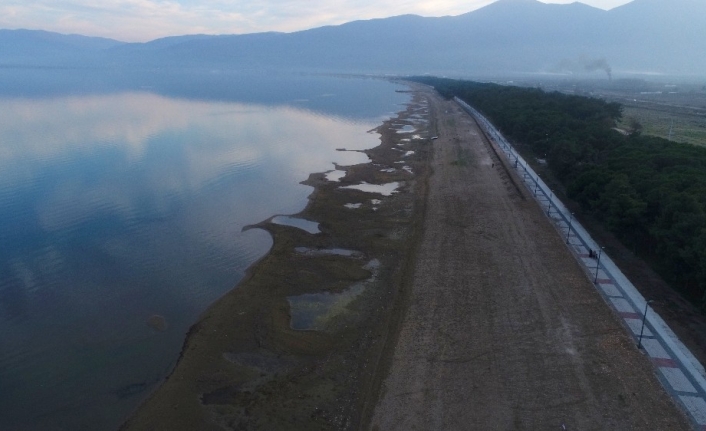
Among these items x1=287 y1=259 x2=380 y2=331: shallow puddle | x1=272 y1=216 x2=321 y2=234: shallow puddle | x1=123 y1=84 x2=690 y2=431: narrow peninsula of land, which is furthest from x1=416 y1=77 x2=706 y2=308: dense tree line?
x1=272 y1=216 x2=321 y2=234: shallow puddle

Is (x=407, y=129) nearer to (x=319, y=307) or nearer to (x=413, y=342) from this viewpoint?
(x=319, y=307)

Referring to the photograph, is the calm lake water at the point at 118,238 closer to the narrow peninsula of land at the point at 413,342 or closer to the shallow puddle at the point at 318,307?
the narrow peninsula of land at the point at 413,342

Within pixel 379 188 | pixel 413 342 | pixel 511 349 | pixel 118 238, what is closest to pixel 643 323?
pixel 511 349

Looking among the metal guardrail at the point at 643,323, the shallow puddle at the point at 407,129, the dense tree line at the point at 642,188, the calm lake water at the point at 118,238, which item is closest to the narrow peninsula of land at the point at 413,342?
the metal guardrail at the point at 643,323

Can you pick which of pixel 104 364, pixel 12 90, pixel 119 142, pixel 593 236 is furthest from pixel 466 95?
pixel 12 90

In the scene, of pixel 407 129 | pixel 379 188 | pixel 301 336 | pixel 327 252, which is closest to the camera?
pixel 301 336
